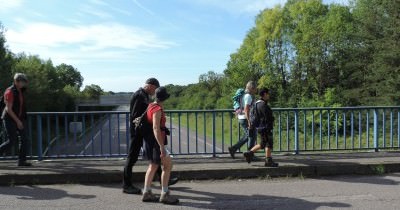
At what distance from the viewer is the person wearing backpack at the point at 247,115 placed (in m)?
8.42

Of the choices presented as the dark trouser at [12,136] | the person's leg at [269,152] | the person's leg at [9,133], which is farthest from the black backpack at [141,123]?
the person's leg at [9,133]

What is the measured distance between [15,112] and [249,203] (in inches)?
175

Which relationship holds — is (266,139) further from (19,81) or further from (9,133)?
(9,133)

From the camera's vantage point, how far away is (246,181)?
777cm

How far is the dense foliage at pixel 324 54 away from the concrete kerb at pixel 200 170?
23.5m

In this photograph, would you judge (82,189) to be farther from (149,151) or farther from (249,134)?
(249,134)

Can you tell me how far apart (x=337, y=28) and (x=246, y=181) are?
40942 mm

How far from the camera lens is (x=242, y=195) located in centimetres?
671

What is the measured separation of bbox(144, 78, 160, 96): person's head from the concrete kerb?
1821 mm

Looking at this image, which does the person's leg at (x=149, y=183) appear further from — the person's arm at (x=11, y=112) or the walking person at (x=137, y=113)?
the person's arm at (x=11, y=112)

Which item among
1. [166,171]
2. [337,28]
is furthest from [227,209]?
[337,28]

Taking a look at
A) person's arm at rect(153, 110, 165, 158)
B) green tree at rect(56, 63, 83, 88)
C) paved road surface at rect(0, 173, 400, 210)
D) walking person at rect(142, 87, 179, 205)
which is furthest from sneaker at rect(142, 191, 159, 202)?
green tree at rect(56, 63, 83, 88)

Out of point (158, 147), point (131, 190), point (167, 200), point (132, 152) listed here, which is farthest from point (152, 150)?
point (131, 190)

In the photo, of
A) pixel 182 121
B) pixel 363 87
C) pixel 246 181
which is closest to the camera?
pixel 246 181
